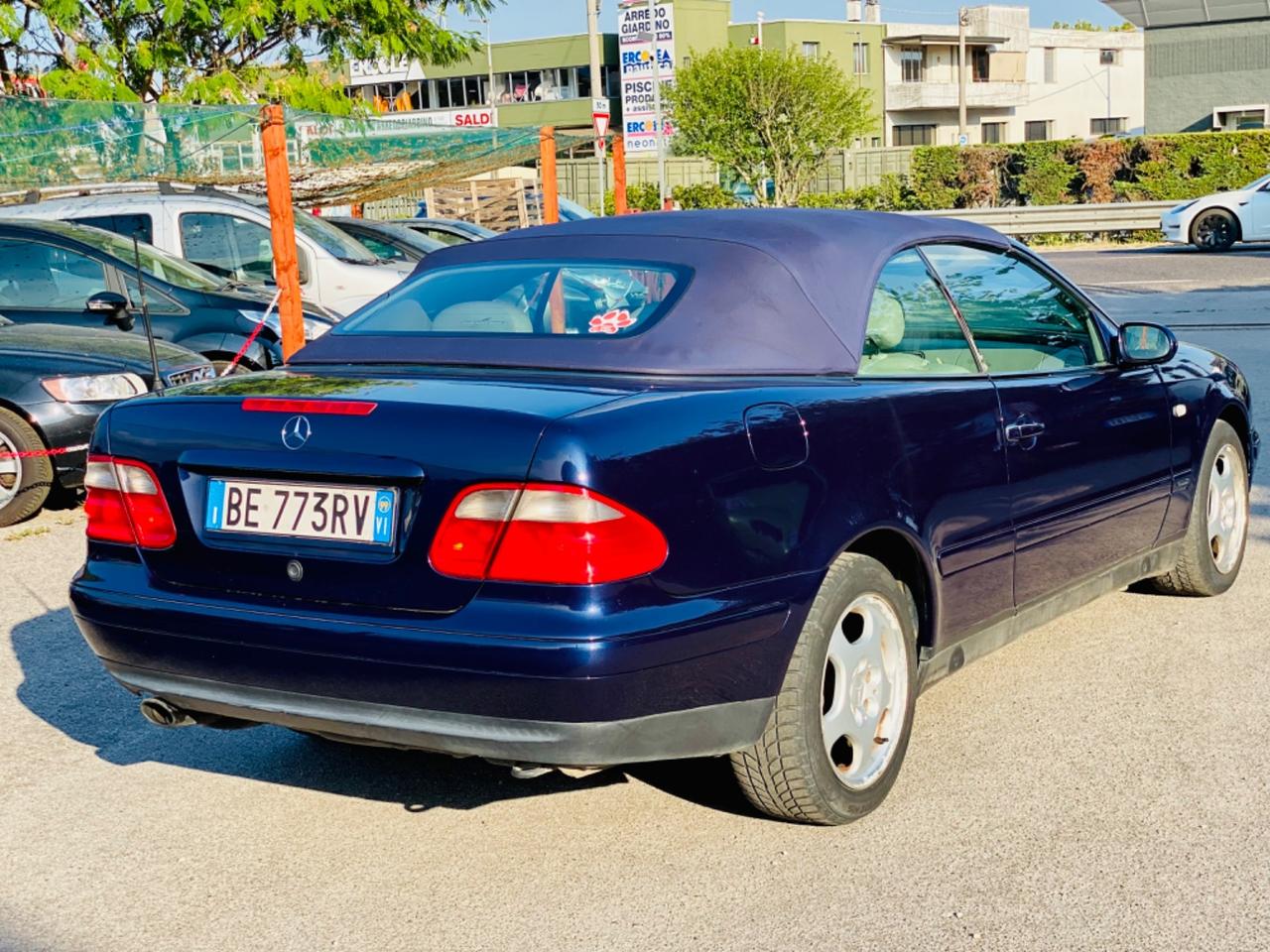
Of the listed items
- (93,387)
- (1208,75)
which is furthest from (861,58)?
(93,387)

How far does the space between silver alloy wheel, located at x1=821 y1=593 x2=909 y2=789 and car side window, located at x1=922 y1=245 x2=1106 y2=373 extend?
1057mm

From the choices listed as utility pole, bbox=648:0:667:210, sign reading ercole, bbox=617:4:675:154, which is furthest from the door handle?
sign reading ercole, bbox=617:4:675:154

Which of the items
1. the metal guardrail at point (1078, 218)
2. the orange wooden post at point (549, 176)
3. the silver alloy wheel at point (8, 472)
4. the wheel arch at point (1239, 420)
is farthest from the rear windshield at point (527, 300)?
the metal guardrail at point (1078, 218)

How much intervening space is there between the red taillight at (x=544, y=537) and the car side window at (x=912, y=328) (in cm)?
118

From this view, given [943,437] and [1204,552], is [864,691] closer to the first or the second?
[943,437]

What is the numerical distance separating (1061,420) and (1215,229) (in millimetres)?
25745

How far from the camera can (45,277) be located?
433 inches

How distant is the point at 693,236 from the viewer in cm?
455

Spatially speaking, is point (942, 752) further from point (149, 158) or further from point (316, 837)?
point (149, 158)

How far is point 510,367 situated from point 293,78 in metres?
18.4

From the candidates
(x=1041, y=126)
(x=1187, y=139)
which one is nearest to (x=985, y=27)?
(x=1041, y=126)

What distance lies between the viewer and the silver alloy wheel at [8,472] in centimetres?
851

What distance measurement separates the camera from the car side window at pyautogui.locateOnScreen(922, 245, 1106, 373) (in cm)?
491

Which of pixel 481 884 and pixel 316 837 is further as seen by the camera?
pixel 316 837
